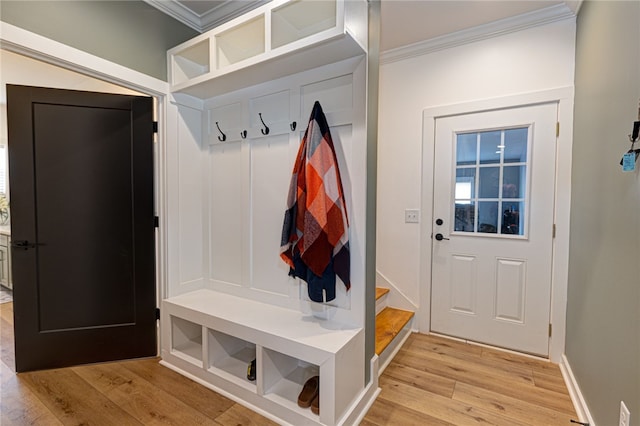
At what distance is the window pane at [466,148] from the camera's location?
2438 millimetres

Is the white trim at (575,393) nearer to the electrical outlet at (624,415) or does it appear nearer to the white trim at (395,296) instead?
the electrical outlet at (624,415)

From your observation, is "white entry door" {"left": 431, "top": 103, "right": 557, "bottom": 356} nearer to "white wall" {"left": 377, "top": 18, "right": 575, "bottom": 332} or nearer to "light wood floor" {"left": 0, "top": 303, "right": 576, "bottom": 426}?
"white wall" {"left": 377, "top": 18, "right": 575, "bottom": 332}

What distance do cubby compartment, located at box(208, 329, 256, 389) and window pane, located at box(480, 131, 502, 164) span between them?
7.90ft

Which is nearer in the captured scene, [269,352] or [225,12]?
[269,352]

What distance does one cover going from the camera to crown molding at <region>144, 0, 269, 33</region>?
2086 mm

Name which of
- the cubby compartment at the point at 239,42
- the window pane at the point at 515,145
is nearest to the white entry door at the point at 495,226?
the window pane at the point at 515,145

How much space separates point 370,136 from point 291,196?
58cm

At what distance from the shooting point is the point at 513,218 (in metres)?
2.31

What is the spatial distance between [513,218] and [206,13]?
2.92 m

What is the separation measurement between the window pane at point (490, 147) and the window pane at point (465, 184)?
0.13m

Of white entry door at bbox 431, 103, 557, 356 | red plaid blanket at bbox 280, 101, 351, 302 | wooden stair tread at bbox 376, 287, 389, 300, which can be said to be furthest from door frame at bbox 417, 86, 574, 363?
red plaid blanket at bbox 280, 101, 351, 302

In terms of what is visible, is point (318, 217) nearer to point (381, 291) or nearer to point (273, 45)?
point (273, 45)

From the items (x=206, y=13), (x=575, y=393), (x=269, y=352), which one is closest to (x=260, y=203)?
(x=269, y=352)

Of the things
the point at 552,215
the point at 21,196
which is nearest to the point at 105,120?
the point at 21,196
